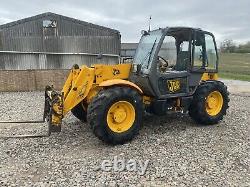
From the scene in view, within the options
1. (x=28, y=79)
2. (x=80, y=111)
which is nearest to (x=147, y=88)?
(x=80, y=111)

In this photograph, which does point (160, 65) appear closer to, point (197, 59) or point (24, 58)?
point (197, 59)

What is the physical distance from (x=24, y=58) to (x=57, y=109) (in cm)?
1303

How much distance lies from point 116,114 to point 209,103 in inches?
114

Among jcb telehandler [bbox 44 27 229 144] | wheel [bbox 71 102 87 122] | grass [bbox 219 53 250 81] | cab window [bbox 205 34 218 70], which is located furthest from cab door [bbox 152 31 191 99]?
grass [bbox 219 53 250 81]

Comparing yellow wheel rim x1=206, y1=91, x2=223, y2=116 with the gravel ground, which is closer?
the gravel ground

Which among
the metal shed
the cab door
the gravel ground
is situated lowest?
the gravel ground

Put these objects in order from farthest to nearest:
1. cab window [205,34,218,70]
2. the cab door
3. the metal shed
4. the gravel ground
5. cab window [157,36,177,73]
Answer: the metal shed < cab window [205,34,218,70] < cab window [157,36,177,73] < the cab door < the gravel ground

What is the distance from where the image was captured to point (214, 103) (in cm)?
818

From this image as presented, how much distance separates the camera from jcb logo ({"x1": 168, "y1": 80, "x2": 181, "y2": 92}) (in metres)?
7.35

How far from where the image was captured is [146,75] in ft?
22.9

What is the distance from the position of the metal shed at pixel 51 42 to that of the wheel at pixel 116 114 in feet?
41.8

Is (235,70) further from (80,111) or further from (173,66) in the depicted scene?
(80,111)

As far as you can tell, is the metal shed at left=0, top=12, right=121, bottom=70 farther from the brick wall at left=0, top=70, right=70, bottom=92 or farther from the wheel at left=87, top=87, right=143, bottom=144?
the wheel at left=87, top=87, right=143, bottom=144

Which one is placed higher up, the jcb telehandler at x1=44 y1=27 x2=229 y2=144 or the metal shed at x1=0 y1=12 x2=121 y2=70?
the metal shed at x1=0 y1=12 x2=121 y2=70
